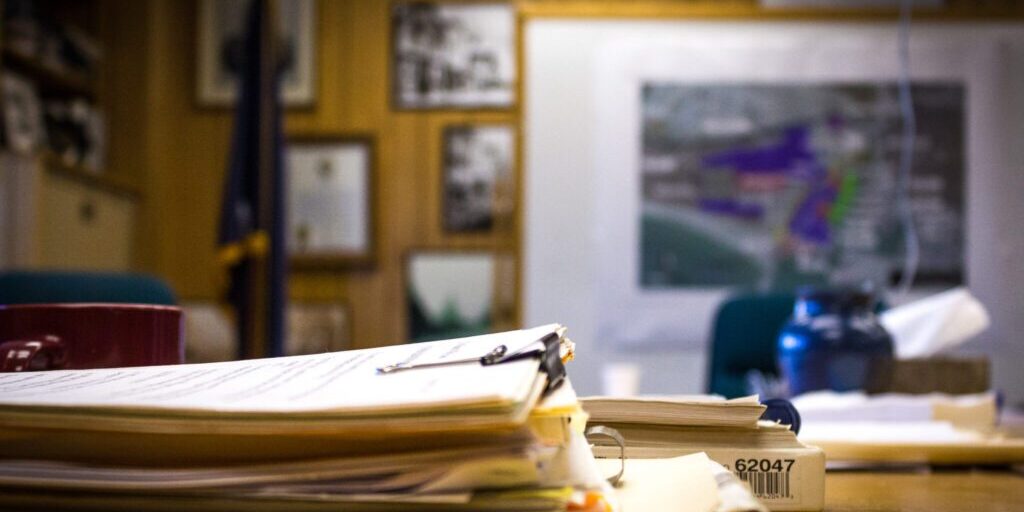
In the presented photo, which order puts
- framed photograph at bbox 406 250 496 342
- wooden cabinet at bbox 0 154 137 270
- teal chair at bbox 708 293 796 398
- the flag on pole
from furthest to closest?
framed photograph at bbox 406 250 496 342 < the flag on pole < wooden cabinet at bbox 0 154 137 270 < teal chair at bbox 708 293 796 398

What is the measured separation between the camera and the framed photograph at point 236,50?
132 inches

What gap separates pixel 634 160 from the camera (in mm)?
2867

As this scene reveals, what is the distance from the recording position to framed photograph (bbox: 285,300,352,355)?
329 centimetres

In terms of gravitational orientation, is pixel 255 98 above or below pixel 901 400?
above

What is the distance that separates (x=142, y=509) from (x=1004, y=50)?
10.1 feet

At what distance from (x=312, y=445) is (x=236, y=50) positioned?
330cm

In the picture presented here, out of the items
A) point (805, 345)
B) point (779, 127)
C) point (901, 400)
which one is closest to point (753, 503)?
point (901, 400)

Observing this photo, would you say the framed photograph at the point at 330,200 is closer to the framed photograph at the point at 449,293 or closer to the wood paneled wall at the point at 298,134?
the wood paneled wall at the point at 298,134

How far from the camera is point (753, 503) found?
0.37 meters

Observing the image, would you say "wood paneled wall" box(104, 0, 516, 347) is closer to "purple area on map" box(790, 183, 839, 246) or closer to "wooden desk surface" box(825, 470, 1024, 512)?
"purple area on map" box(790, 183, 839, 246)

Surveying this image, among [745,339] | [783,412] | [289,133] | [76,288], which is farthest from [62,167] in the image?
[783,412]

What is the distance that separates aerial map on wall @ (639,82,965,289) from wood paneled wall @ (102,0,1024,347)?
65cm

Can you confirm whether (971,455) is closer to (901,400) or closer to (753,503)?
(901,400)

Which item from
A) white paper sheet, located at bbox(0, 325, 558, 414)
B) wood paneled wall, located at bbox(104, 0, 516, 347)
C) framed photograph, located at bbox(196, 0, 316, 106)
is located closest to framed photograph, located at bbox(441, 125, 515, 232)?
wood paneled wall, located at bbox(104, 0, 516, 347)
